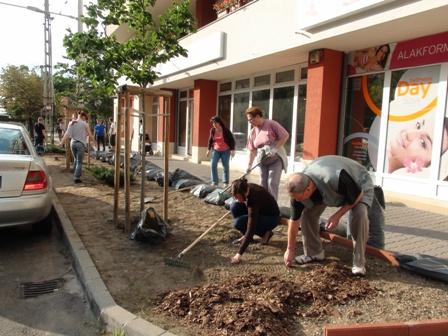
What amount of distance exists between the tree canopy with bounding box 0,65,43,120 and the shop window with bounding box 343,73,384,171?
1405 inches

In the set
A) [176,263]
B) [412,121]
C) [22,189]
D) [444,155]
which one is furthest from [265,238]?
[412,121]

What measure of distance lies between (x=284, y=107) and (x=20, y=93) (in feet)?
115

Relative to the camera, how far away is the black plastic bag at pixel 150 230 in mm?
4871

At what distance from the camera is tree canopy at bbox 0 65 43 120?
127 feet

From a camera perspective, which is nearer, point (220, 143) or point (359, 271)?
point (359, 271)

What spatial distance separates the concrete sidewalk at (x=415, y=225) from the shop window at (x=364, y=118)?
3.89ft

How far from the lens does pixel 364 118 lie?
9047 millimetres

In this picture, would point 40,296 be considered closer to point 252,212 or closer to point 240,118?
point 252,212

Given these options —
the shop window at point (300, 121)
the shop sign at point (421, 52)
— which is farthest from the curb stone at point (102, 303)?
the shop window at point (300, 121)

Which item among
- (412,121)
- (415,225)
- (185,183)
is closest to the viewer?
(415,225)

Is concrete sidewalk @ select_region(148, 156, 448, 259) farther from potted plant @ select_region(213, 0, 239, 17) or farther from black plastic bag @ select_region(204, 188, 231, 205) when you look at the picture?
potted plant @ select_region(213, 0, 239, 17)

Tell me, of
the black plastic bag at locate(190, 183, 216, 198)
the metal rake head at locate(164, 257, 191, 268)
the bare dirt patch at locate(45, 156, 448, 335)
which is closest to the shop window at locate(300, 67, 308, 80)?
the black plastic bag at locate(190, 183, 216, 198)

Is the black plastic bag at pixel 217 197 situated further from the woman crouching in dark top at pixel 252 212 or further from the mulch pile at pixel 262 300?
the mulch pile at pixel 262 300

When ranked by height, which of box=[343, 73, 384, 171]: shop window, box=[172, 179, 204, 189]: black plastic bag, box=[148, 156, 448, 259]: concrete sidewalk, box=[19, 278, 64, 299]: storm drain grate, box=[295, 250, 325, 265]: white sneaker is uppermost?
box=[343, 73, 384, 171]: shop window
